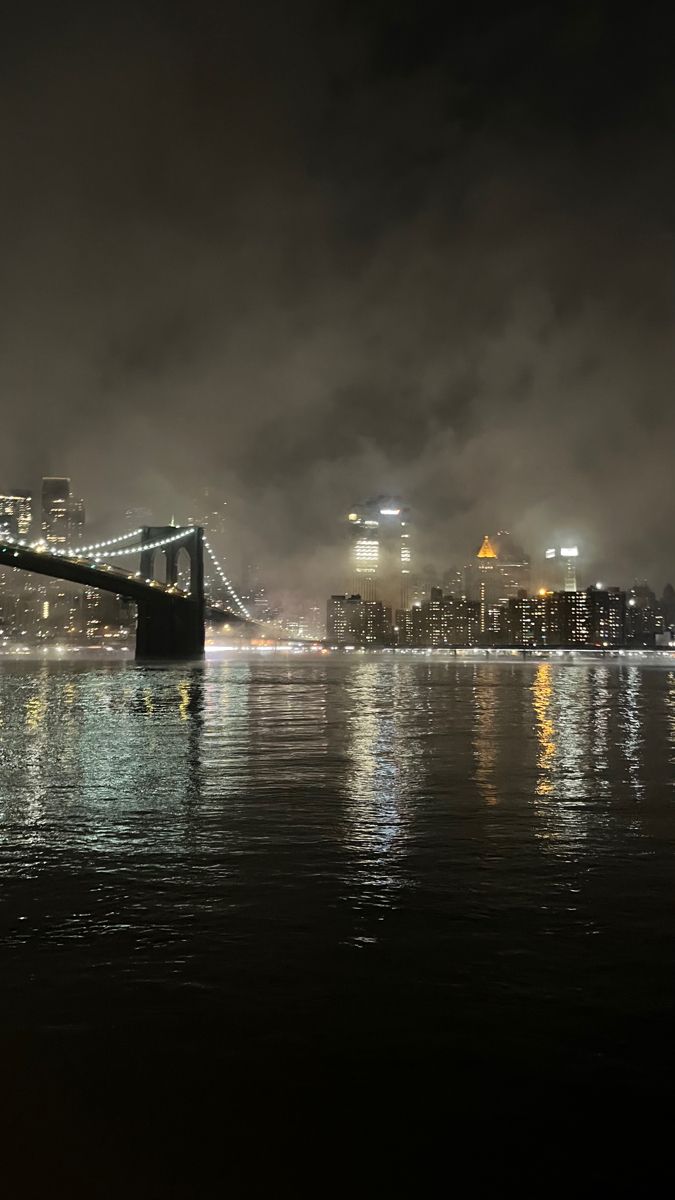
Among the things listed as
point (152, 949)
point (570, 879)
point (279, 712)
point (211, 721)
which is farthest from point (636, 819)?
point (279, 712)

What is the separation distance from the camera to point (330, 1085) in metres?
4.39

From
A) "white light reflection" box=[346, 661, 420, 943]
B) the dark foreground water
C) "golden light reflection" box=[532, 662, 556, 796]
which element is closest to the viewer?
the dark foreground water

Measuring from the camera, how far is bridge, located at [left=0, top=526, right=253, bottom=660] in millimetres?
77688

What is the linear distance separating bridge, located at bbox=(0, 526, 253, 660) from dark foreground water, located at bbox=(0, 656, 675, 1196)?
67.7 meters

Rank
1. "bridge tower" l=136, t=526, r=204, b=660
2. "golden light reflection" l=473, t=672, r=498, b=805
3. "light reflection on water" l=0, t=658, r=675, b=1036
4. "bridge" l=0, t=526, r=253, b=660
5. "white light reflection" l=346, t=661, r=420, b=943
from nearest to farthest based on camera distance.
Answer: "light reflection on water" l=0, t=658, r=675, b=1036 < "white light reflection" l=346, t=661, r=420, b=943 < "golden light reflection" l=473, t=672, r=498, b=805 < "bridge" l=0, t=526, r=253, b=660 < "bridge tower" l=136, t=526, r=204, b=660

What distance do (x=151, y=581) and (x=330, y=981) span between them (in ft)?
295

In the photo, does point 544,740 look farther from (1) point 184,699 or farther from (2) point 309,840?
(1) point 184,699

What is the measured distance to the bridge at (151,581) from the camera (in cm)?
7769

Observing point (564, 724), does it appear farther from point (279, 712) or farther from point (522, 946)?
point (522, 946)

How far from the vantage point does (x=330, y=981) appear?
5.71 metres

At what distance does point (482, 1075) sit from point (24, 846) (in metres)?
6.88

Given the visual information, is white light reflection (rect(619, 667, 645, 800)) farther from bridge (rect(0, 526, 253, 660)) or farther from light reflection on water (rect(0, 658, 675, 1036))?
bridge (rect(0, 526, 253, 660))

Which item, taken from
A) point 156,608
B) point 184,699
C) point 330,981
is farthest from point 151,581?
point 330,981

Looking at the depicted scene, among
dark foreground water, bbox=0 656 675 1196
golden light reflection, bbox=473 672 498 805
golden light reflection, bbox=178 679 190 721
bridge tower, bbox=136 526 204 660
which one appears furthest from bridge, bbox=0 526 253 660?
dark foreground water, bbox=0 656 675 1196
